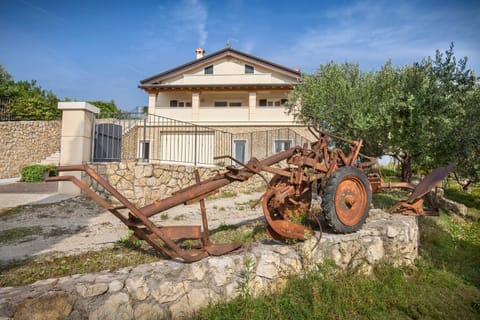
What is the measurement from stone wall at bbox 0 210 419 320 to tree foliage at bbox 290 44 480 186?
3.72 metres

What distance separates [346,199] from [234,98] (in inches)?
713

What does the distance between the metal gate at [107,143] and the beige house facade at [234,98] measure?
5966 millimetres

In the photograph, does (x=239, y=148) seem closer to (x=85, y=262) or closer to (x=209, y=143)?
(x=209, y=143)

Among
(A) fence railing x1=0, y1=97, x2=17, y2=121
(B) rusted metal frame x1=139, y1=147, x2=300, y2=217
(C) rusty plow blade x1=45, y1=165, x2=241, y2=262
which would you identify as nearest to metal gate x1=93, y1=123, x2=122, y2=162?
(C) rusty plow blade x1=45, y1=165, x2=241, y2=262

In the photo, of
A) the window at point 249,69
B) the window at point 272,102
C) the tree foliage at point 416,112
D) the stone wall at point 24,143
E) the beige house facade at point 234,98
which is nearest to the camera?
the tree foliage at point 416,112

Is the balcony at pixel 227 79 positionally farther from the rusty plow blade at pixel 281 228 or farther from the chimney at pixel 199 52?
the rusty plow blade at pixel 281 228

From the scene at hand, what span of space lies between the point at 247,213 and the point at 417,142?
4.58 metres

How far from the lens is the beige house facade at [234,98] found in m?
15.9

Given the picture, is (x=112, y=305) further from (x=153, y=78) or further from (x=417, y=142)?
(x=153, y=78)

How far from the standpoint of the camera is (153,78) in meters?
20.6

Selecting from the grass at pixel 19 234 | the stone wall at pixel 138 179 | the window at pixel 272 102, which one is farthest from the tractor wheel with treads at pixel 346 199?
the window at pixel 272 102

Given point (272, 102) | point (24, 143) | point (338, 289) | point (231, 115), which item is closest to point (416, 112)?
point (338, 289)

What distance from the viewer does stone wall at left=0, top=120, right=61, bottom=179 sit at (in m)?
14.9

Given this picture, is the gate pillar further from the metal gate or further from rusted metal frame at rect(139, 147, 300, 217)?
rusted metal frame at rect(139, 147, 300, 217)
